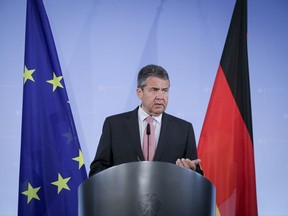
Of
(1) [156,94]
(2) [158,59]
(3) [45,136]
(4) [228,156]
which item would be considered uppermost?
(2) [158,59]

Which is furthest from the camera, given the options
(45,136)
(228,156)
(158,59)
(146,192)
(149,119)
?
(158,59)

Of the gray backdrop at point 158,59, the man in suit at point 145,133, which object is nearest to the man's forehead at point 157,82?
the man in suit at point 145,133

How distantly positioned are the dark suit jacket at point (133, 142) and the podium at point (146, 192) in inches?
30.9

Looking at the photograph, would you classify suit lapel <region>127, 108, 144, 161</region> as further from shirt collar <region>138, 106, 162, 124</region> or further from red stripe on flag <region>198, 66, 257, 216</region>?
red stripe on flag <region>198, 66, 257, 216</region>

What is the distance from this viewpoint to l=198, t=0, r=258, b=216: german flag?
111 inches

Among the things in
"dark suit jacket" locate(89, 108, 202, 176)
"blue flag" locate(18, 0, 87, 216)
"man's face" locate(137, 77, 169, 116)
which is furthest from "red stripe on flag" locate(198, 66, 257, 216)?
"blue flag" locate(18, 0, 87, 216)

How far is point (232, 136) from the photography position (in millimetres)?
2861

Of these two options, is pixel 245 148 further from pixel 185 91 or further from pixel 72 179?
pixel 72 179

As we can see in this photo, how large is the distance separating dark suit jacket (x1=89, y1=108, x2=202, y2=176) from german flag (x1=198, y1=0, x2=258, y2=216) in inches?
28.6

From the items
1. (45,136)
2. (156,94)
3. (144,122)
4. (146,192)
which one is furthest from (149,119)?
(146,192)

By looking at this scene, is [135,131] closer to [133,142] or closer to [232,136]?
[133,142]

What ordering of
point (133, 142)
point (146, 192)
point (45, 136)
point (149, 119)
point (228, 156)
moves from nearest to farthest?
point (146, 192), point (133, 142), point (149, 119), point (45, 136), point (228, 156)

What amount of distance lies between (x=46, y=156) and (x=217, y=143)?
1289 mm

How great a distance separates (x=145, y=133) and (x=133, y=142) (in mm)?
96
